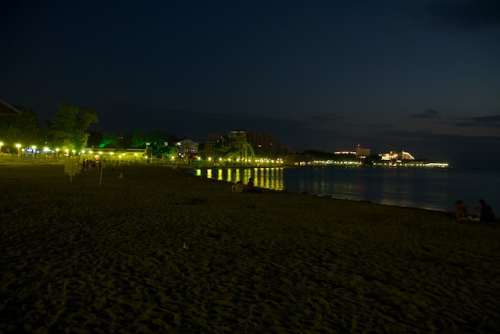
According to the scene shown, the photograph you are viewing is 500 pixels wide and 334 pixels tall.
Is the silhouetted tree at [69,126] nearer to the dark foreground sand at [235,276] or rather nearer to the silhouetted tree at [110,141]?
the silhouetted tree at [110,141]

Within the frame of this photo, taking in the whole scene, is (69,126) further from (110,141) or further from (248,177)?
(110,141)

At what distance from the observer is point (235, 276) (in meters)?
6.02

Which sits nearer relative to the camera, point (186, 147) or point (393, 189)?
point (393, 189)

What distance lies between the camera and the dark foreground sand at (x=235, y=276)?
14.3ft

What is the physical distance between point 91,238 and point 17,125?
68184 mm

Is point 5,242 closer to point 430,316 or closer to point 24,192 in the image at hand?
point 430,316

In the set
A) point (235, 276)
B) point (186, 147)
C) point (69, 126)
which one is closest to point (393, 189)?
point (235, 276)

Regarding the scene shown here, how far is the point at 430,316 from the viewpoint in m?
4.84

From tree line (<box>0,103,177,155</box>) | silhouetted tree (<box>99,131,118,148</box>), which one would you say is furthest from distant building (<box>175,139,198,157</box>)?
tree line (<box>0,103,177,155</box>)

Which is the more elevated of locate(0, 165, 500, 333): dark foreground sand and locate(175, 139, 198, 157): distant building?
locate(175, 139, 198, 157): distant building

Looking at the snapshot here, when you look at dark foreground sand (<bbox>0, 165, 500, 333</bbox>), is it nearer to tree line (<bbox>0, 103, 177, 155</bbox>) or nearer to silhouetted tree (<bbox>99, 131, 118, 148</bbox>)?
tree line (<bbox>0, 103, 177, 155</bbox>)

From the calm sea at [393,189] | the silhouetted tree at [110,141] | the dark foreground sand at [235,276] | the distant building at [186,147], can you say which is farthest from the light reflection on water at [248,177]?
the distant building at [186,147]

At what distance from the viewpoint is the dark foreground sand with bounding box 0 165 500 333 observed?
14.3 ft

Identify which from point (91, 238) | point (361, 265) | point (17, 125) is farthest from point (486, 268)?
point (17, 125)
